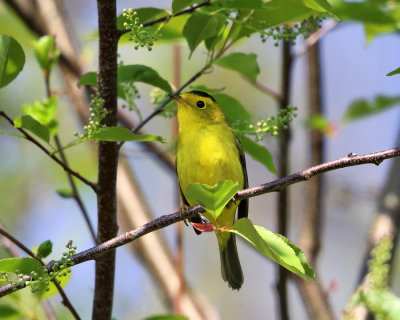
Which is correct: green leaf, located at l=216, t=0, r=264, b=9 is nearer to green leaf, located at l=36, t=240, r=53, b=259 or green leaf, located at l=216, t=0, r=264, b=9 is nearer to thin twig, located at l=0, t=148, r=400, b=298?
thin twig, located at l=0, t=148, r=400, b=298

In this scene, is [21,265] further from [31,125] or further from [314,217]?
[314,217]

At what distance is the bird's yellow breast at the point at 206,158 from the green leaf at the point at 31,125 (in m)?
1.50

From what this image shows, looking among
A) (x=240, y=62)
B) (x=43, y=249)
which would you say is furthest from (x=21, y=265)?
(x=240, y=62)

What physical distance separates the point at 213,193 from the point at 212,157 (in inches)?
67.2

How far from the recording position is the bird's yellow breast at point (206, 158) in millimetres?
3299

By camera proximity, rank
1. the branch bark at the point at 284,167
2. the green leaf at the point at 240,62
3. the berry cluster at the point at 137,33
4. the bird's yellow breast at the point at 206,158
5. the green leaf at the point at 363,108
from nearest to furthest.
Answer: the berry cluster at the point at 137,33 < the green leaf at the point at 240,62 < the branch bark at the point at 284,167 < the bird's yellow breast at the point at 206,158 < the green leaf at the point at 363,108

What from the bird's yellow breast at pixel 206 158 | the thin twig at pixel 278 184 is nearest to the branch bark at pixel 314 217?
the bird's yellow breast at pixel 206 158

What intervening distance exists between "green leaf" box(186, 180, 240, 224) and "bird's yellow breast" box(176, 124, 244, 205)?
5.28 ft

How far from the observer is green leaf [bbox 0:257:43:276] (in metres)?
1.67

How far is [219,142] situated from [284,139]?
36 centimetres

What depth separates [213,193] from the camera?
5.36ft

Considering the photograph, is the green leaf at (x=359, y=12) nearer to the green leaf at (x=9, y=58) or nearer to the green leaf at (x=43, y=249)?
the green leaf at (x=9, y=58)

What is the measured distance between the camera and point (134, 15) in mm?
1818

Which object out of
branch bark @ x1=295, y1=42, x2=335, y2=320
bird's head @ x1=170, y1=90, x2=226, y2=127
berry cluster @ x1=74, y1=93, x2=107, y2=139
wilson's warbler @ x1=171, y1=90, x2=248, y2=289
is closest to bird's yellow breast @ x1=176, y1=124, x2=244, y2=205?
wilson's warbler @ x1=171, y1=90, x2=248, y2=289
